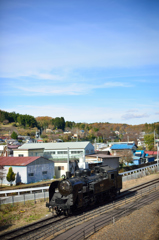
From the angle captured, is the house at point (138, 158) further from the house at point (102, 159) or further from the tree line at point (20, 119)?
the tree line at point (20, 119)

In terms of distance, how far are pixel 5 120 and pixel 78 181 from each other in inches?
4077

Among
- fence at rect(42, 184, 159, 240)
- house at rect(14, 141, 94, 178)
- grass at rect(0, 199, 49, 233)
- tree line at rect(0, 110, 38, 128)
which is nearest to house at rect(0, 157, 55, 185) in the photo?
house at rect(14, 141, 94, 178)

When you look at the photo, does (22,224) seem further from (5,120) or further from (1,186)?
(5,120)

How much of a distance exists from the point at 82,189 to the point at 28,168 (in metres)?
17.5

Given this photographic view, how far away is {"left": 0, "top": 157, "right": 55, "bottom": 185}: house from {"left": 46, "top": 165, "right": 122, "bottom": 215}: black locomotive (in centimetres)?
1415

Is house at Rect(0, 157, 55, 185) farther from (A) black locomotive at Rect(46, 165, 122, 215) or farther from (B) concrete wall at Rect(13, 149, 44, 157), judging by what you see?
(A) black locomotive at Rect(46, 165, 122, 215)

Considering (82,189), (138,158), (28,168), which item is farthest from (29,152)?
(82,189)

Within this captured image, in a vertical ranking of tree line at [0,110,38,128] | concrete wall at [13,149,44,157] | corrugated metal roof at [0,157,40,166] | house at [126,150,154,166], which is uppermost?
tree line at [0,110,38,128]

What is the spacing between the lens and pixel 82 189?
17.8 meters

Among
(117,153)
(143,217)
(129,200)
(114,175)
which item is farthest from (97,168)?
(117,153)

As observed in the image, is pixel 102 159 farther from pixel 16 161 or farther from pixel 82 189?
pixel 82 189

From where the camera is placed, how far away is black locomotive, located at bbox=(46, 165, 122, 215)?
16.7 m

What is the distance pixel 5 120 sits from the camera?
115500 millimetres

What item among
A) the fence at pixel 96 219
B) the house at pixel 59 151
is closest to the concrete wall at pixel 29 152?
the house at pixel 59 151
